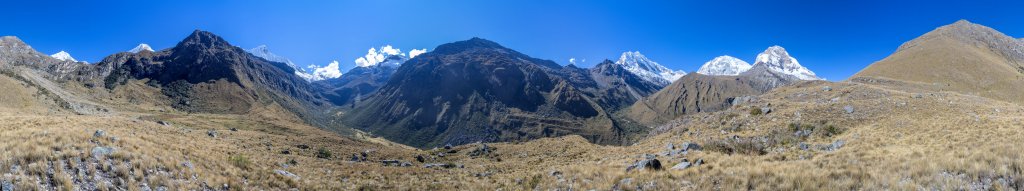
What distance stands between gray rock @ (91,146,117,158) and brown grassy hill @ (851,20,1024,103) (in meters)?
129

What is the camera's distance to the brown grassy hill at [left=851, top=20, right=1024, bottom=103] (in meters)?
104

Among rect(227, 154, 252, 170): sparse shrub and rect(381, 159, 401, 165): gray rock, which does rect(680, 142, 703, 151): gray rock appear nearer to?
rect(381, 159, 401, 165): gray rock

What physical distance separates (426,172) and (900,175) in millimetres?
27887

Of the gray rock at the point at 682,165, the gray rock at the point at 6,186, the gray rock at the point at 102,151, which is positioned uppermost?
the gray rock at the point at 102,151

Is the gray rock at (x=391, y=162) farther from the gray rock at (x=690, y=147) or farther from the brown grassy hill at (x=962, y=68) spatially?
the brown grassy hill at (x=962, y=68)

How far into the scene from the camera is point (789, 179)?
1744 cm

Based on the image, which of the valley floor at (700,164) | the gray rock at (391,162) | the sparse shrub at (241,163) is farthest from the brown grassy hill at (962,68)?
the sparse shrub at (241,163)

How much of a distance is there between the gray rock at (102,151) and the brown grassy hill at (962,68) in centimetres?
12896

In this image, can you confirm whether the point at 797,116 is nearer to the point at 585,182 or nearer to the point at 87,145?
the point at 585,182

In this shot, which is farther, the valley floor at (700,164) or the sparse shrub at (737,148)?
the sparse shrub at (737,148)

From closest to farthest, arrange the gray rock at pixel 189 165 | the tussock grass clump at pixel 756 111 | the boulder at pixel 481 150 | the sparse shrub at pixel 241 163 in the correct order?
the gray rock at pixel 189 165 < the sparse shrub at pixel 241 163 < the tussock grass clump at pixel 756 111 < the boulder at pixel 481 150

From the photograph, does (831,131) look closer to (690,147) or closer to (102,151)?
(690,147)

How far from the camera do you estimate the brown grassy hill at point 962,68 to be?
10438 centimetres

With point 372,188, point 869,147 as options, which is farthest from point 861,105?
point 372,188
